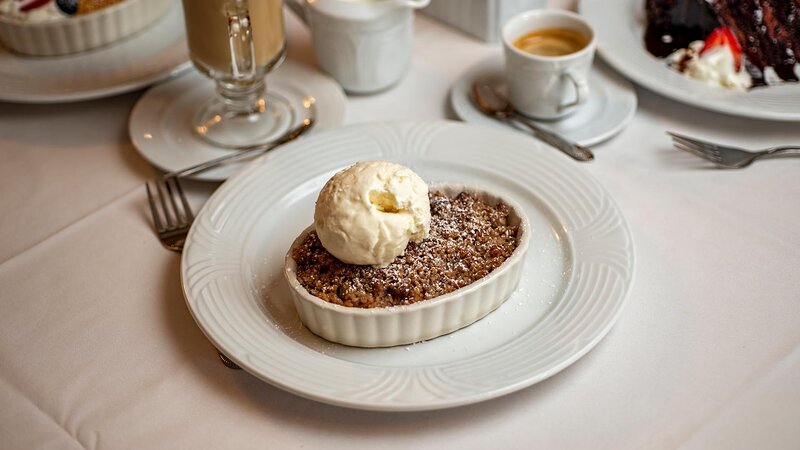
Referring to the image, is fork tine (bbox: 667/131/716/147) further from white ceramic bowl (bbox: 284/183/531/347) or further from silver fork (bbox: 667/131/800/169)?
white ceramic bowl (bbox: 284/183/531/347)

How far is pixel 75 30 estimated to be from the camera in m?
1.69

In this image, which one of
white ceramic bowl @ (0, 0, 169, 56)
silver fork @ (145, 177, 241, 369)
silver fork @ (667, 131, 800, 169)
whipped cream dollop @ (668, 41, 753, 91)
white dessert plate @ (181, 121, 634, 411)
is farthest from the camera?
white ceramic bowl @ (0, 0, 169, 56)

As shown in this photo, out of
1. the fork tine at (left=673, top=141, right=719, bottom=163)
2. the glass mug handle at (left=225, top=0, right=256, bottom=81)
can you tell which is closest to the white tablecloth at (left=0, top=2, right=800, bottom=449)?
the fork tine at (left=673, top=141, right=719, bottom=163)

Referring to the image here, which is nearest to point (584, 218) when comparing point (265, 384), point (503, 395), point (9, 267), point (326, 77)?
point (503, 395)

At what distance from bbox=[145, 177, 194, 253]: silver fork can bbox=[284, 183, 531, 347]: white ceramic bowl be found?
0.92 ft

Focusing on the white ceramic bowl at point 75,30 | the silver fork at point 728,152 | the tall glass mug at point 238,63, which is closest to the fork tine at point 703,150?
the silver fork at point 728,152

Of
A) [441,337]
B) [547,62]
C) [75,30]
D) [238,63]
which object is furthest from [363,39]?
[441,337]

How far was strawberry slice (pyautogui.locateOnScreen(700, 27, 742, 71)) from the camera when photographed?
1588 mm

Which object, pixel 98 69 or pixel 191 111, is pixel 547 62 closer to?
pixel 191 111

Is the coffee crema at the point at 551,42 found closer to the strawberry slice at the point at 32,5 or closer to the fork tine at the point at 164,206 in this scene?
the fork tine at the point at 164,206

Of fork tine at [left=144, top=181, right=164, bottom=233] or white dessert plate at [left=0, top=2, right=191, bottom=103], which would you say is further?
white dessert plate at [left=0, top=2, right=191, bottom=103]

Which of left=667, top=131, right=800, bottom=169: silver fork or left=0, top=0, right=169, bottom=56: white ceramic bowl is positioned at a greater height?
left=0, top=0, right=169, bottom=56: white ceramic bowl

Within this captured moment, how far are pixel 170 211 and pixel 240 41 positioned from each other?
1.07 feet

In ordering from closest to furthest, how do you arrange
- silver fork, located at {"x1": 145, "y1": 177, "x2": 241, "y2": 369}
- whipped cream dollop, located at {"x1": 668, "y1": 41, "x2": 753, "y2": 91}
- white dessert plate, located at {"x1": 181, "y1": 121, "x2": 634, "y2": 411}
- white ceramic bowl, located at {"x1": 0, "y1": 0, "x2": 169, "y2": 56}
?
1. white dessert plate, located at {"x1": 181, "y1": 121, "x2": 634, "y2": 411}
2. silver fork, located at {"x1": 145, "y1": 177, "x2": 241, "y2": 369}
3. whipped cream dollop, located at {"x1": 668, "y1": 41, "x2": 753, "y2": 91}
4. white ceramic bowl, located at {"x1": 0, "y1": 0, "x2": 169, "y2": 56}
